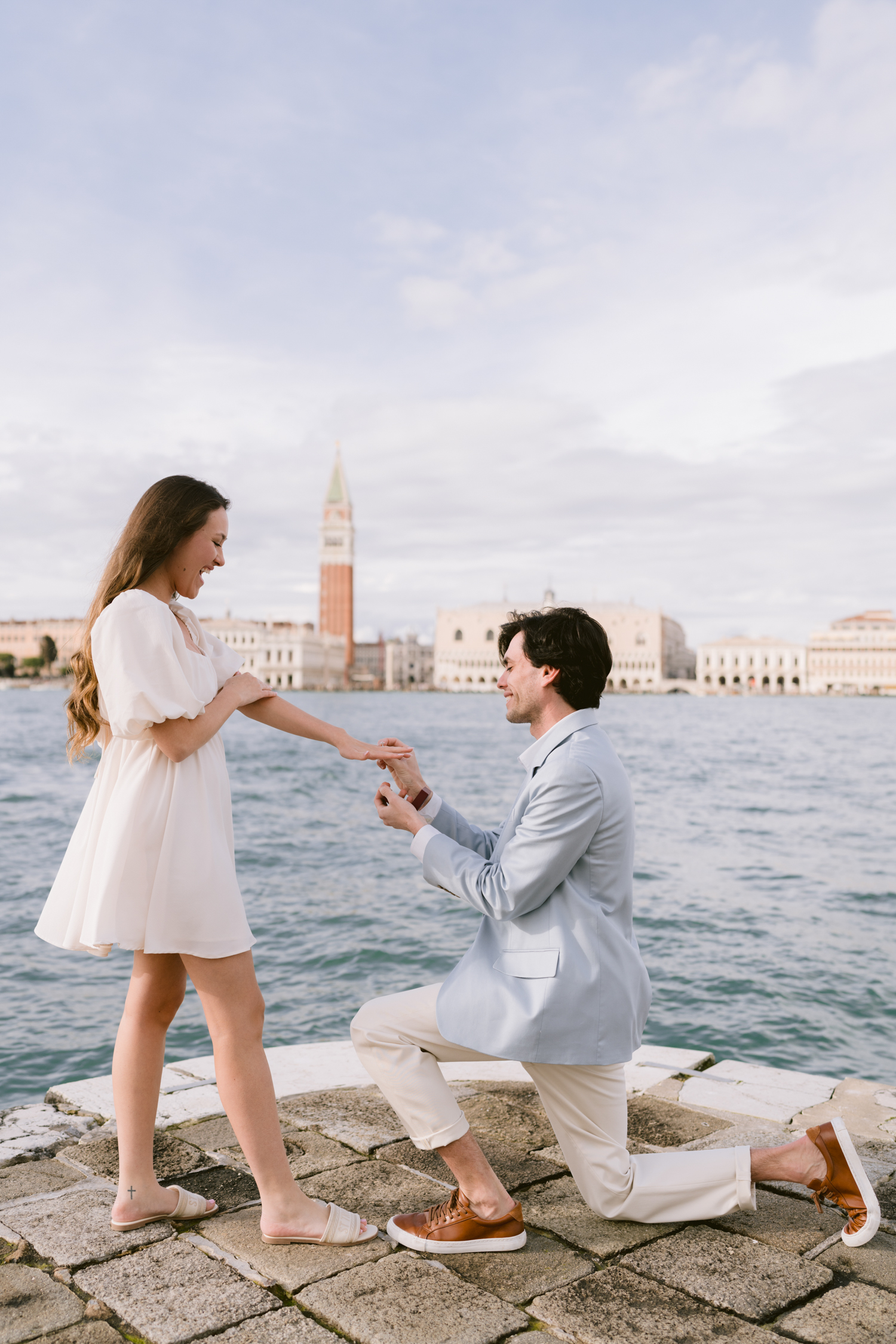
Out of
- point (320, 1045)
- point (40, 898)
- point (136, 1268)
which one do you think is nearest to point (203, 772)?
point (136, 1268)

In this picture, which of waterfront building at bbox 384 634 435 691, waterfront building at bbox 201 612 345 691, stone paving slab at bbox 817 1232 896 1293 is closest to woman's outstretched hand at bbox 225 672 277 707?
stone paving slab at bbox 817 1232 896 1293

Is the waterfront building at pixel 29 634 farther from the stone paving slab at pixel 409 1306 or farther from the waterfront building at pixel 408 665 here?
the stone paving slab at pixel 409 1306

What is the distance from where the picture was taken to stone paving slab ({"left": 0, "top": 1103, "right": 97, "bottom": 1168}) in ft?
8.96

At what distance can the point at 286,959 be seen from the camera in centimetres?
793

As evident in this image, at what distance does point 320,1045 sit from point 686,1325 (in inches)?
84.4

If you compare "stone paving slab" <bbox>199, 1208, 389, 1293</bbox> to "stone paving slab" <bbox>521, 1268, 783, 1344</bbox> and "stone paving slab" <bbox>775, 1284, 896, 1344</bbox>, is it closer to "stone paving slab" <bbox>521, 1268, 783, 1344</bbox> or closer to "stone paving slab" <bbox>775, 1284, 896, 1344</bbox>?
"stone paving slab" <bbox>521, 1268, 783, 1344</bbox>

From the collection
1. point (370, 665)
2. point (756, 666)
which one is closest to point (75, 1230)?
point (756, 666)

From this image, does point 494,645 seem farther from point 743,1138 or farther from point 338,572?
point 743,1138

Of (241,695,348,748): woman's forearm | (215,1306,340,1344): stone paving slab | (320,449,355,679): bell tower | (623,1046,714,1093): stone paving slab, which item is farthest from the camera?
(320,449,355,679): bell tower

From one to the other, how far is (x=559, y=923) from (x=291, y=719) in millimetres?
Result: 799

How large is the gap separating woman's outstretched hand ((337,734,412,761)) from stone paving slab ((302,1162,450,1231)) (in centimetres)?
100

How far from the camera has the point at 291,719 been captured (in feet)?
8.28

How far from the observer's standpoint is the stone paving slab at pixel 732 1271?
1.99 m

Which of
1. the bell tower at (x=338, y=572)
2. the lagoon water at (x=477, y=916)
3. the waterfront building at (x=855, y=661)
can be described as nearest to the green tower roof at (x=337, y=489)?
the bell tower at (x=338, y=572)
